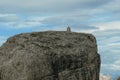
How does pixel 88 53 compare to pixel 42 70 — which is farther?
pixel 88 53

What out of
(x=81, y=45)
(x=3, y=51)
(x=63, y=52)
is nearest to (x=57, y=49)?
(x=63, y=52)

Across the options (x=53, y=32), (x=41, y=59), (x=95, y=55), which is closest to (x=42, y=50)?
(x=41, y=59)

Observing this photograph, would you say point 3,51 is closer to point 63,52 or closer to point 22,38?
point 22,38

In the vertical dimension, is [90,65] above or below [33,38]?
below

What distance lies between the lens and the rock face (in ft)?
81.4

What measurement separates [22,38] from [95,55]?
17.8 feet

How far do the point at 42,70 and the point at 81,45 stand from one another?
3707mm

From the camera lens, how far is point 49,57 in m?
25.1

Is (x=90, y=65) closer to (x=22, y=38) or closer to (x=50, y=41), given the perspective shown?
(x=50, y=41)

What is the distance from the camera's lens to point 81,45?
2684 centimetres

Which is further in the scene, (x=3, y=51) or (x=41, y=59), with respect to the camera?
(x=3, y=51)

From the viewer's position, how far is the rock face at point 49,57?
24.8 meters

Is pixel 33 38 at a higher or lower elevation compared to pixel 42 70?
higher

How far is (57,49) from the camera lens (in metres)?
25.6
